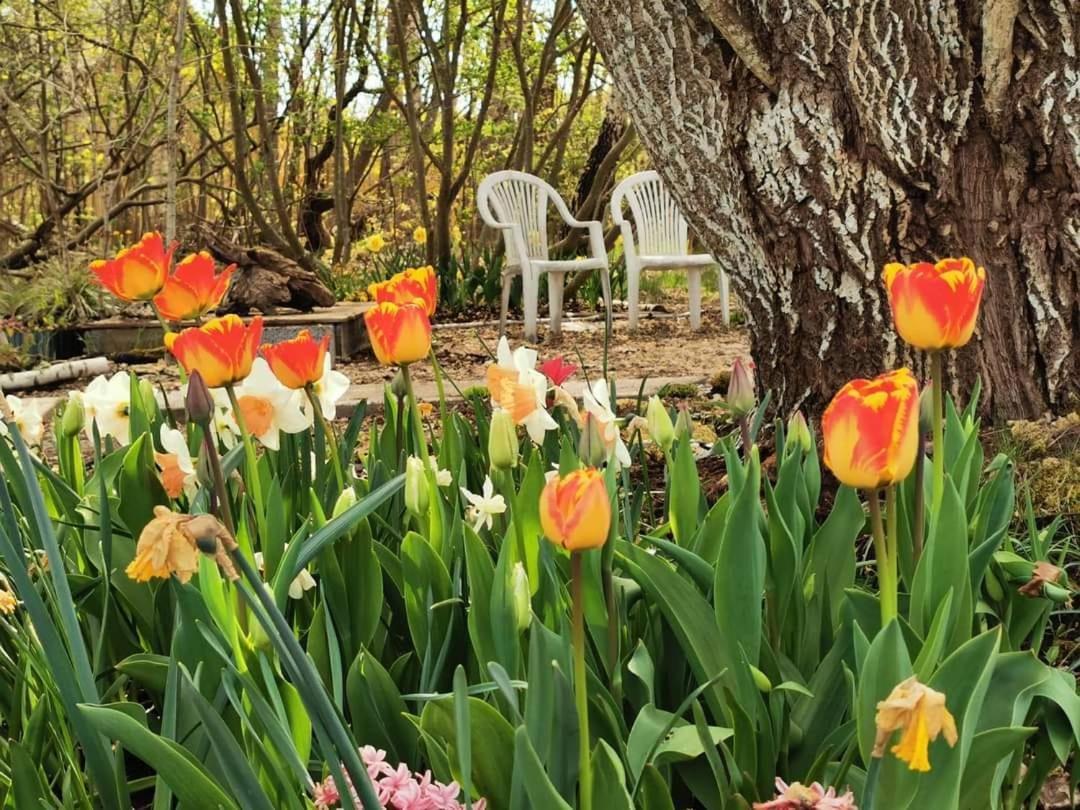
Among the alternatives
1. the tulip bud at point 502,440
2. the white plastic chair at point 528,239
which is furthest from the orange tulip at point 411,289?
the white plastic chair at point 528,239

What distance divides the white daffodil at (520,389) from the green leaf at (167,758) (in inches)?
22.7

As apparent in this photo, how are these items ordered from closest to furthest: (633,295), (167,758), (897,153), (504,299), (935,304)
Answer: (167,758) → (935,304) → (897,153) → (504,299) → (633,295)

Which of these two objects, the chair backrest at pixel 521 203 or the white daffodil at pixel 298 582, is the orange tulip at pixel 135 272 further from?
the chair backrest at pixel 521 203

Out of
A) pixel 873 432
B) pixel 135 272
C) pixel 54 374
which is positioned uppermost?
pixel 135 272

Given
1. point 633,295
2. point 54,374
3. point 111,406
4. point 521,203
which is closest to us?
point 111,406

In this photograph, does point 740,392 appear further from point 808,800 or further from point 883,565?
point 808,800

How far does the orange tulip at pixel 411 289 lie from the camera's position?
131 cm

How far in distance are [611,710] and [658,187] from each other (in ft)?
24.1

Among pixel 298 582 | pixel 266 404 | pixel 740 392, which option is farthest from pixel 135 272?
pixel 740 392

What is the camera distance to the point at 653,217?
8016 mm

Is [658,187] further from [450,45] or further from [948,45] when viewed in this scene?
[948,45]

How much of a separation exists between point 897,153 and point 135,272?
1378 mm

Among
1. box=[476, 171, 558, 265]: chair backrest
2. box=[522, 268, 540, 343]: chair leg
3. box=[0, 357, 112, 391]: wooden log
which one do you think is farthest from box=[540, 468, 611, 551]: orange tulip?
box=[476, 171, 558, 265]: chair backrest

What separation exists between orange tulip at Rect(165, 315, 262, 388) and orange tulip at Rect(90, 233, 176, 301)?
1.05 feet
